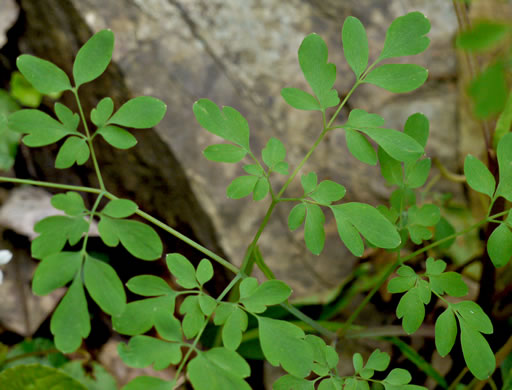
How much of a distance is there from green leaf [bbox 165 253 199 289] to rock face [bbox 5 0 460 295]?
81cm

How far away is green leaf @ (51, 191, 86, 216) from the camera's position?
3.05ft

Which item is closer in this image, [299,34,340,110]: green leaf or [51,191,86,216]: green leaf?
[51,191,86,216]: green leaf

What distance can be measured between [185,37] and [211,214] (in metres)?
0.70

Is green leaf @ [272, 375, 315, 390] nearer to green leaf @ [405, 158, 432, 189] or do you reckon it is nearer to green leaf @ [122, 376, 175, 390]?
green leaf @ [122, 376, 175, 390]

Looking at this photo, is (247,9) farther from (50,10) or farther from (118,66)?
(50,10)

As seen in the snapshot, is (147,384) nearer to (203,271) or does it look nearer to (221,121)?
(203,271)

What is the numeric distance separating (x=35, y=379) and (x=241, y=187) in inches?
34.5

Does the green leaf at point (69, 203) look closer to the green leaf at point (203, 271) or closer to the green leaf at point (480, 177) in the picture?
the green leaf at point (203, 271)

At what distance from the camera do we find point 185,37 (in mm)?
1882

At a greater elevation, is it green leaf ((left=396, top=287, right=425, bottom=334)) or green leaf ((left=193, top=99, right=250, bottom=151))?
green leaf ((left=193, top=99, right=250, bottom=151))

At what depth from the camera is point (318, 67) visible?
1059mm

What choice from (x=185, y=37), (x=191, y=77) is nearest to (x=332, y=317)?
(x=191, y=77)

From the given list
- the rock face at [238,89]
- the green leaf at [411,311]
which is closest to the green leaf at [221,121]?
the green leaf at [411,311]

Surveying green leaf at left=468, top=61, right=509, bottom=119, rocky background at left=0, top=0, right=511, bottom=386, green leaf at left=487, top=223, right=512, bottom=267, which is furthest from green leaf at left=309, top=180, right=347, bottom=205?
rocky background at left=0, top=0, right=511, bottom=386
